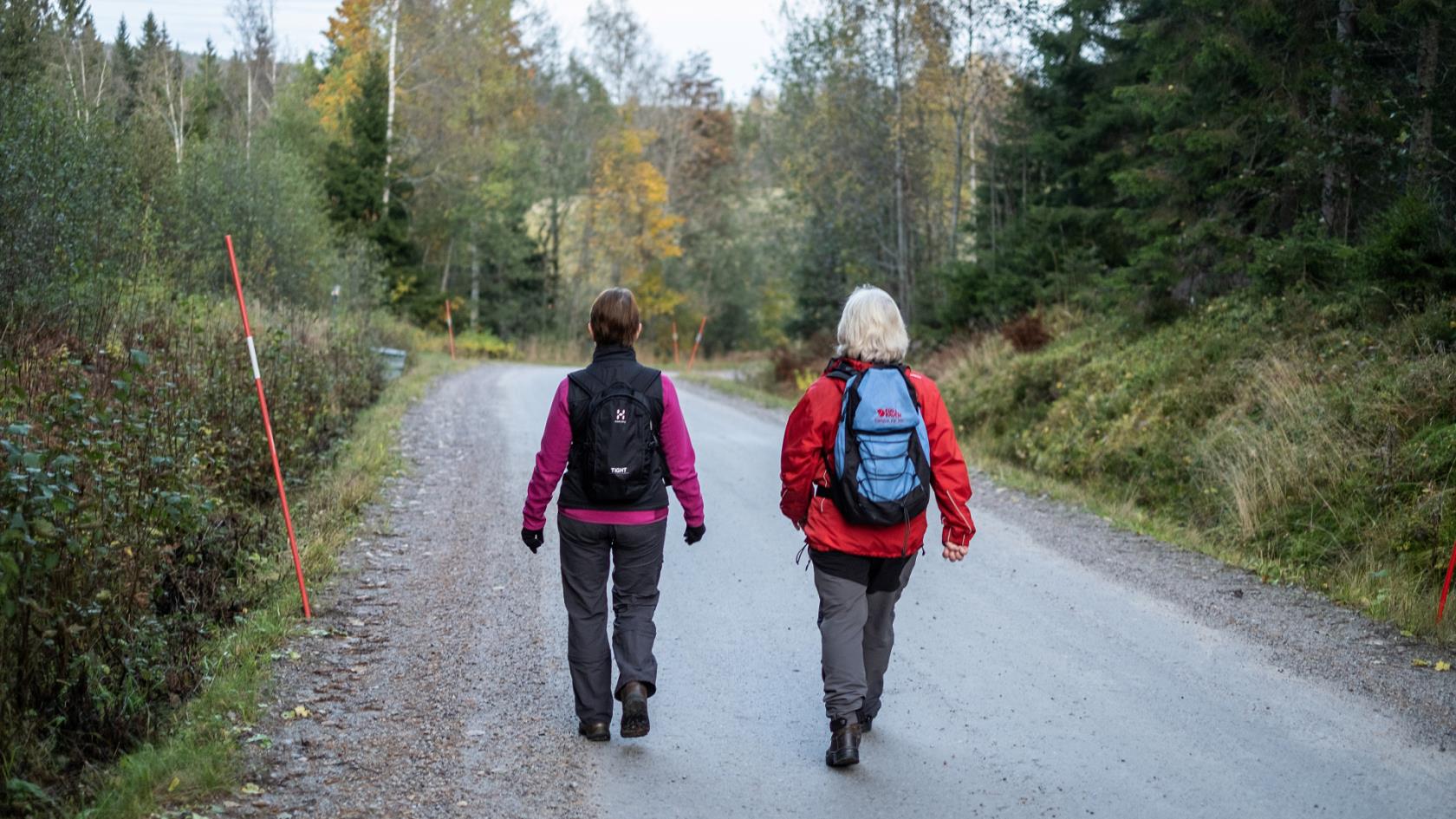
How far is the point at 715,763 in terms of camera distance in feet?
17.8

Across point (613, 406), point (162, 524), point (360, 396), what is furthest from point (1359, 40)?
point (360, 396)

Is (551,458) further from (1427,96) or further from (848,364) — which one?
(1427,96)

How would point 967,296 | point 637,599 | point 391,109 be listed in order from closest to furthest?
1. point 637,599
2. point 967,296
3. point 391,109

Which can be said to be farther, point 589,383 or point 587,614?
point 587,614

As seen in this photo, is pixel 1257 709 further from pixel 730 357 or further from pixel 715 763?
pixel 730 357

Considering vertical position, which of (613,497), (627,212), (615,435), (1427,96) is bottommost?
(613,497)

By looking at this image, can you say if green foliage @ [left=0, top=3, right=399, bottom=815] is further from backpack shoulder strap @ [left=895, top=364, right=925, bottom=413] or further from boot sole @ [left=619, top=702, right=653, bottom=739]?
backpack shoulder strap @ [left=895, top=364, right=925, bottom=413]

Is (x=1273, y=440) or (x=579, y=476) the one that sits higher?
(x=579, y=476)

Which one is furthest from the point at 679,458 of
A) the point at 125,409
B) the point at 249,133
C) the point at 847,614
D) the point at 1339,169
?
the point at 249,133

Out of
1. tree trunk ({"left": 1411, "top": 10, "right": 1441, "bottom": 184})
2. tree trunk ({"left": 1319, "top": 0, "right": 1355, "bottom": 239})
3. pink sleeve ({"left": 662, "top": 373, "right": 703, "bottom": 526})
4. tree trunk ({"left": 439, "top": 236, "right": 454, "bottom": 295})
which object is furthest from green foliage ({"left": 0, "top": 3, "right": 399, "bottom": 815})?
tree trunk ({"left": 439, "top": 236, "right": 454, "bottom": 295})

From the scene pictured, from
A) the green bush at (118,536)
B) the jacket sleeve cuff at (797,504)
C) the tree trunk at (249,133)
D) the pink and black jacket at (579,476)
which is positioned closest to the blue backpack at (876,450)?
the jacket sleeve cuff at (797,504)

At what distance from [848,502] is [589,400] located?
122 cm

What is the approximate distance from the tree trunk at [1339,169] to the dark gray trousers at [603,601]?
10429 mm

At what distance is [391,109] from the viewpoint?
132ft
